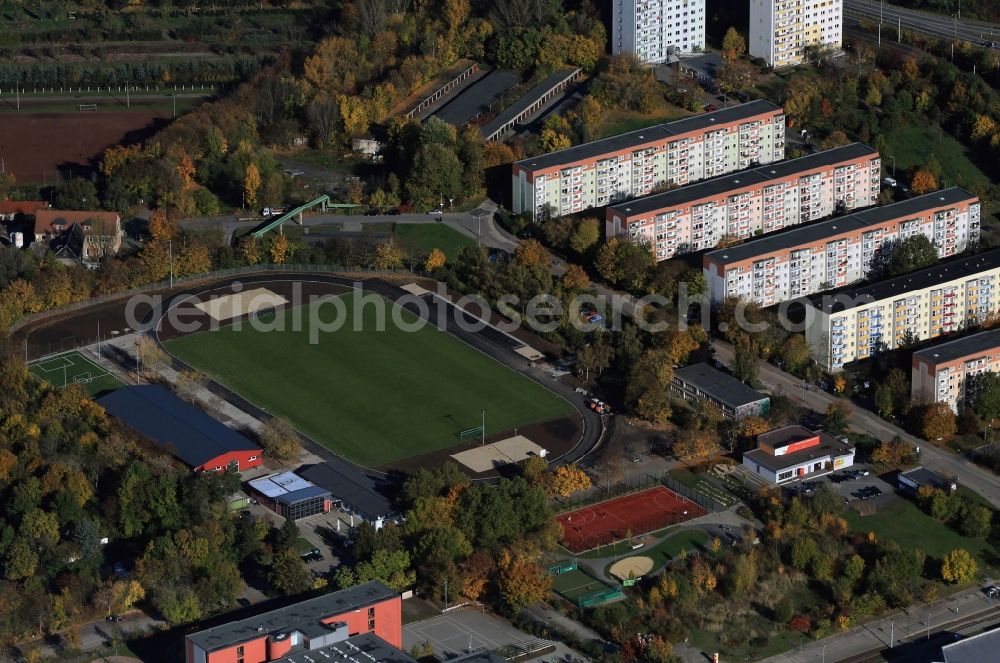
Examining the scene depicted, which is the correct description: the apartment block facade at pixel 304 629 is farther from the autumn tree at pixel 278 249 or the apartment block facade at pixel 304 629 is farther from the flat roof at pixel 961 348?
the autumn tree at pixel 278 249

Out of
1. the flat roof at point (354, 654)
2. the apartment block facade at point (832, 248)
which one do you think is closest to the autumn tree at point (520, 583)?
the flat roof at point (354, 654)

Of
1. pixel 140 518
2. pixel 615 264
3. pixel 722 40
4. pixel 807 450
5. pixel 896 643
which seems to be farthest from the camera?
pixel 722 40

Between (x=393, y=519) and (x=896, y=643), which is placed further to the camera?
(x=393, y=519)

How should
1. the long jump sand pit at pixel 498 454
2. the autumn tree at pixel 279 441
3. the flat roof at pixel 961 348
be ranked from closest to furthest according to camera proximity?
the long jump sand pit at pixel 498 454
the autumn tree at pixel 279 441
the flat roof at pixel 961 348

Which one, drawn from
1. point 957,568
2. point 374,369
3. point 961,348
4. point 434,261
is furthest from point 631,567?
point 434,261

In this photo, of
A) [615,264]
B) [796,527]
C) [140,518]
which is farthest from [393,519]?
[615,264]

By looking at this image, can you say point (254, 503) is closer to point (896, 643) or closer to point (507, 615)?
point (507, 615)

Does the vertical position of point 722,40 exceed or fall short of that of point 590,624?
it exceeds it
